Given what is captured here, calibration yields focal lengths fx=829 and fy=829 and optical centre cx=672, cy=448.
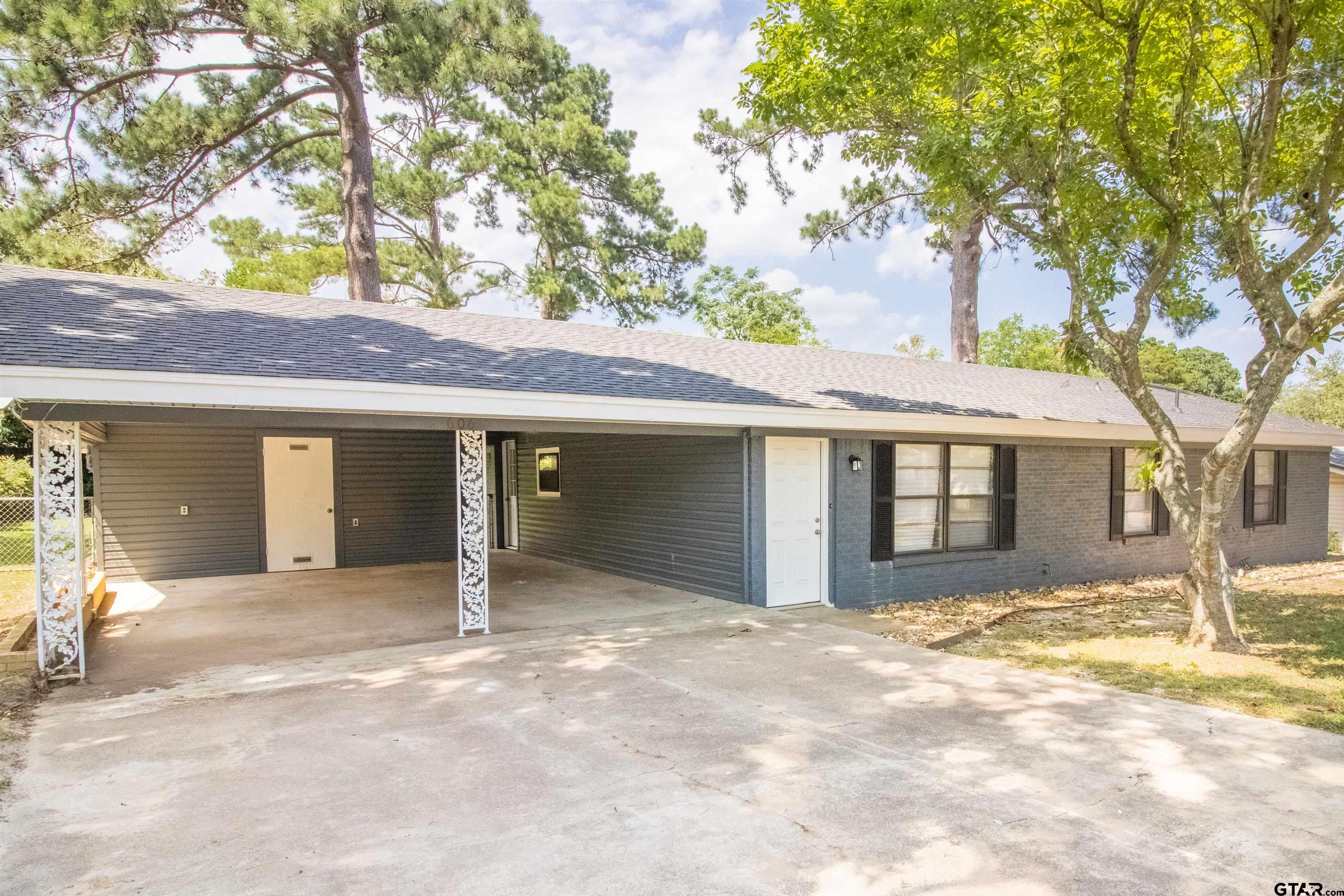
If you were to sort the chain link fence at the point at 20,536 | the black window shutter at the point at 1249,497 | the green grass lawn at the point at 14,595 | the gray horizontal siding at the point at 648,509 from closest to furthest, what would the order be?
the green grass lawn at the point at 14,595 → the gray horizontal siding at the point at 648,509 → the chain link fence at the point at 20,536 → the black window shutter at the point at 1249,497

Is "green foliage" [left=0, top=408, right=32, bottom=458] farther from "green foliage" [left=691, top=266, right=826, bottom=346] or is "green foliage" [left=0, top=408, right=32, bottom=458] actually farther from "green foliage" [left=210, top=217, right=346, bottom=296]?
"green foliage" [left=691, top=266, right=826, bottom=346]

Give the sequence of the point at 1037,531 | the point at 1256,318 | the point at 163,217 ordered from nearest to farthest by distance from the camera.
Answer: the point at 1256,318 < the point at 1037,531 < the point at 163,217

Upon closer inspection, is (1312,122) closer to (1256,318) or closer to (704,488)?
(1256,318)

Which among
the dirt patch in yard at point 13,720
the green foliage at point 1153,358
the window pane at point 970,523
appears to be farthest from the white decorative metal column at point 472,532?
the green foliage at point 1153,358

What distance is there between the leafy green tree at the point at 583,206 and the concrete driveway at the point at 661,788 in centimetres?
1608

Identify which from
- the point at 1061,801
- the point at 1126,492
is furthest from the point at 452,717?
the point at 1126,492

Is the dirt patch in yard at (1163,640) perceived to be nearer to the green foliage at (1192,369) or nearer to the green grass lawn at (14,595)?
the green grass lawn at (14,595)

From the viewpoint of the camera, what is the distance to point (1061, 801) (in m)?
4.09

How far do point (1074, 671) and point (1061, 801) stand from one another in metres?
3.00

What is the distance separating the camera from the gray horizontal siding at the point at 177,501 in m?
11.1

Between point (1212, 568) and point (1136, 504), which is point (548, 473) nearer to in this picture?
point (1136, 504)

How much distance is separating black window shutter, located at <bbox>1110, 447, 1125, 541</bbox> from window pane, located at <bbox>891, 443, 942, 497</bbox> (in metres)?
3.52

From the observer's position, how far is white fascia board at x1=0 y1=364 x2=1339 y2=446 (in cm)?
589

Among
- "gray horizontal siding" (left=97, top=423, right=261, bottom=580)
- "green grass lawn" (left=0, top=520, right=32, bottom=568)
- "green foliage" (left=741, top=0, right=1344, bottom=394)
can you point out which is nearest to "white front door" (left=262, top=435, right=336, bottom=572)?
"gray horizontal siding" (left=97, top=423, right=261, bottom=580)
